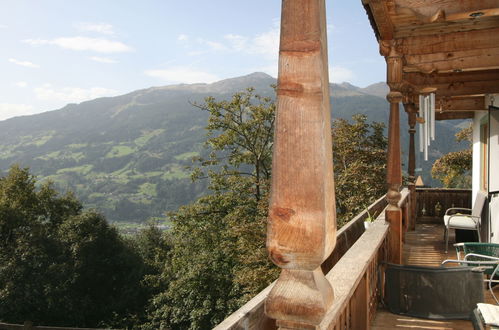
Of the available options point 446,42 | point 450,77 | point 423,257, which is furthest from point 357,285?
point 450,77

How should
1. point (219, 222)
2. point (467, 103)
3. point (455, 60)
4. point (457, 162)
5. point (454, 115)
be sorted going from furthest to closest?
1. point (219, 222)
2. point (457, 162)
3. point (454, 115)
4. point (467, 103)
5. point (455, 60)

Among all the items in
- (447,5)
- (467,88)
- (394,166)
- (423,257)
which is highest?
(447,5)

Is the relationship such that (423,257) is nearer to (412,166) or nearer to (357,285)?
(412,166)

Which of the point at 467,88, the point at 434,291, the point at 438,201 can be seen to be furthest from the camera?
the point at 438,201

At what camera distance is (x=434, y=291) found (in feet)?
11.1

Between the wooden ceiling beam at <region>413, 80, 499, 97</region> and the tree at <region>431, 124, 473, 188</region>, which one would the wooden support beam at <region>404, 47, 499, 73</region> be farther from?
the tree at <region>431, 124, 473, 188</region>

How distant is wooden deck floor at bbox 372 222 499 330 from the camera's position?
3.41m

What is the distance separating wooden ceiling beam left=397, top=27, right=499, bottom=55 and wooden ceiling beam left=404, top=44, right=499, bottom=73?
2.3 inches

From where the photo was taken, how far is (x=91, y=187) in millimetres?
83625

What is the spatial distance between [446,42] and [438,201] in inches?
253

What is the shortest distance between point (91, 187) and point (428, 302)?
285ft

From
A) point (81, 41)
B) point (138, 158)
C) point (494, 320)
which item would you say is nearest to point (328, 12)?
point (494, 320)

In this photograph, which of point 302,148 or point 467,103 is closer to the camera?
point 302,148

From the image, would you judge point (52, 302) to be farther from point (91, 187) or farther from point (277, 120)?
point (91, 187)
